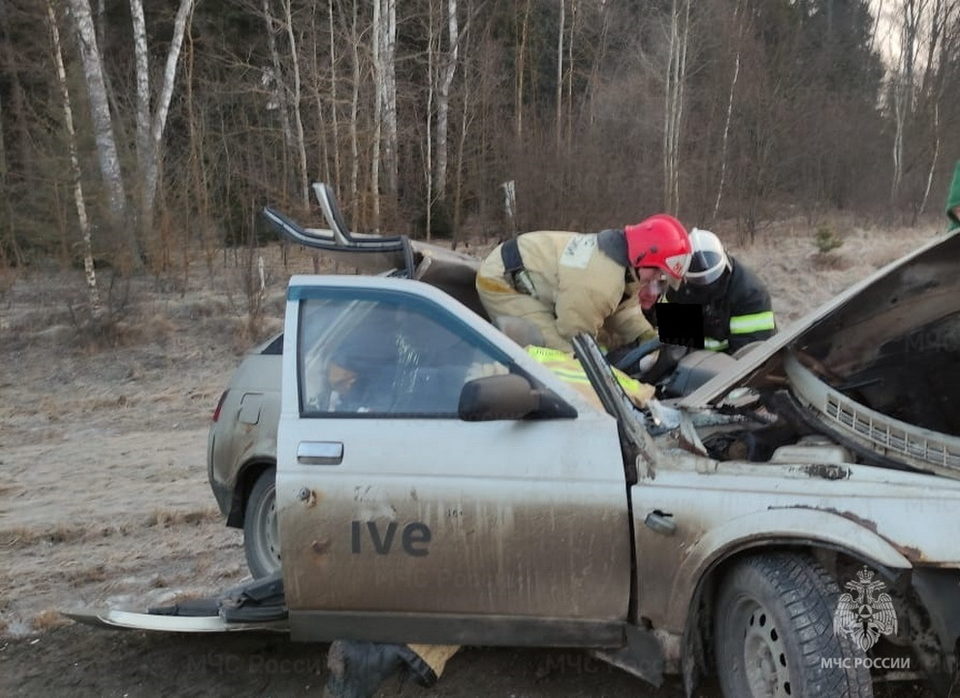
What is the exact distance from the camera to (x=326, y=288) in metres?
3.49

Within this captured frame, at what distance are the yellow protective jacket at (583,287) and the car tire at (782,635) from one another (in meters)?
1.64

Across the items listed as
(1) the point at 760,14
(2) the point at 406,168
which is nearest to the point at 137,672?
(2) the point at 406,168

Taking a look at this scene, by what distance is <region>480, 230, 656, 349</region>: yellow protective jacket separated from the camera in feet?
14.0

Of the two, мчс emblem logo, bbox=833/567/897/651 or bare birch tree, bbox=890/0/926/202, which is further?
bare birch tree, bbox=890/0/926/202

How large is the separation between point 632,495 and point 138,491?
541 cm

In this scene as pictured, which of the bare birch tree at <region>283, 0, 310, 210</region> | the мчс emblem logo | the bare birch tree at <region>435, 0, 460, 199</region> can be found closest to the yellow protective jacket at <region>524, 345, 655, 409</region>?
the мчс emblem logo

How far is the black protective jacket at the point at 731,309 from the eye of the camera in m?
5.11

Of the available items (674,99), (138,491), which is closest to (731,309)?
(138,491)

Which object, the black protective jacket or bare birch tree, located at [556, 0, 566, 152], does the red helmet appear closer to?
the black protective jacket

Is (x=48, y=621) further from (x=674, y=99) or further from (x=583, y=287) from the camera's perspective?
(x=674, y=99)

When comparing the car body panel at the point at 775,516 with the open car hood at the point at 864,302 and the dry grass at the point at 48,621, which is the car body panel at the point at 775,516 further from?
the dry grass at the point at 48,621

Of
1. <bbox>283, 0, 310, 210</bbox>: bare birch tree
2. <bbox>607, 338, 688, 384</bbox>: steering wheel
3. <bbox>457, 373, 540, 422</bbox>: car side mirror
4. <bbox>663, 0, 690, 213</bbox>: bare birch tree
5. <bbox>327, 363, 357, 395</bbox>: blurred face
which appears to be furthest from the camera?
<bbox>663, 0, 690, 213</bbox>: bare birch tree

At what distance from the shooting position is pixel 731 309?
5176 millimetres

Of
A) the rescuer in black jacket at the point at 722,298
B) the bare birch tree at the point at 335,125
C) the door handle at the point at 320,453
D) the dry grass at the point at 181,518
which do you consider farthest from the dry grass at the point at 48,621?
the bare birch tree at the point at 335,125
